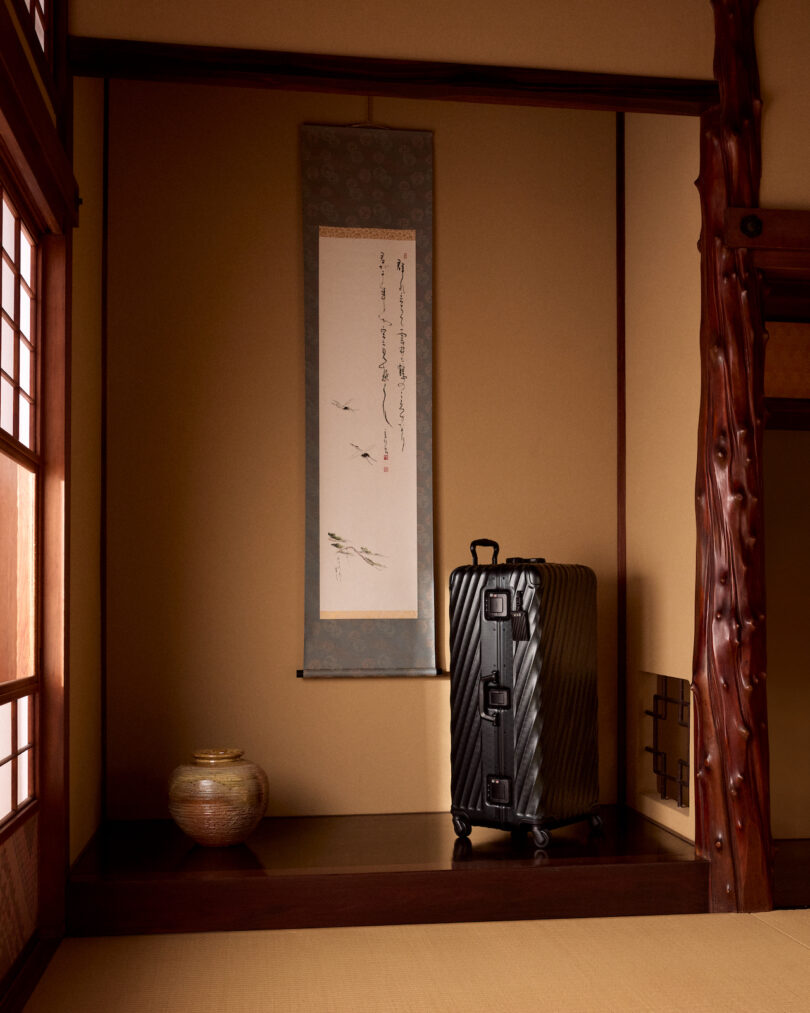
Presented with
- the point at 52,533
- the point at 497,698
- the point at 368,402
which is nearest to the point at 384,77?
the point at 368,402

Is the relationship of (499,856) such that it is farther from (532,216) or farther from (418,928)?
(532,216)

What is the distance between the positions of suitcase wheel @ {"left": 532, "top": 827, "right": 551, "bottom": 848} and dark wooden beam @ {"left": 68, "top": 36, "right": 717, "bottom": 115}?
8.12ft

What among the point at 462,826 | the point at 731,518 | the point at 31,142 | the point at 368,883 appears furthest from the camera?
the point at 462,826

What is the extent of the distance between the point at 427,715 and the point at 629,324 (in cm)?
186

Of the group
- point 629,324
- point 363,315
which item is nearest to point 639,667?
point 629,324

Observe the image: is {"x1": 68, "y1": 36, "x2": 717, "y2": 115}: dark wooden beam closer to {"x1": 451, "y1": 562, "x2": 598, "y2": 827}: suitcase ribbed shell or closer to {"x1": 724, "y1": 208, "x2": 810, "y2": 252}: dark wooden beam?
{"x1": 724, "y1": 208, "x2": 810, "y2": 252}: dark wooden beam

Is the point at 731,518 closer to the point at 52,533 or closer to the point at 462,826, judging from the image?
the point at 462,826

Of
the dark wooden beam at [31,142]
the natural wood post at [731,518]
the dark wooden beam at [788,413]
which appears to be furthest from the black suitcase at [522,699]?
the dark wooden beam at [31,142]

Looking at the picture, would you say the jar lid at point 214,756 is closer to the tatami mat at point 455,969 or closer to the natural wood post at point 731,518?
the tatami mat at point 455,969

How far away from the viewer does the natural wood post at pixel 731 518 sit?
3461mm

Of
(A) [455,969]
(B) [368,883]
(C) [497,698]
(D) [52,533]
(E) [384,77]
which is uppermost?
(E) [384,77]

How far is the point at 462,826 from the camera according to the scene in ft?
12.4

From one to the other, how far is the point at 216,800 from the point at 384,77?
96.8 inches

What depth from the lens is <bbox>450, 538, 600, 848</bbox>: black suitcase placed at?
3674 mm
